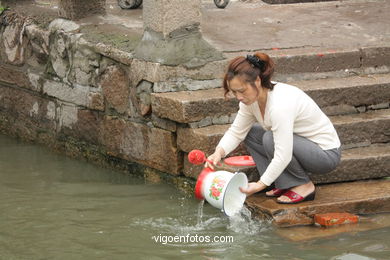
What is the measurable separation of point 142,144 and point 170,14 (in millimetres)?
1017

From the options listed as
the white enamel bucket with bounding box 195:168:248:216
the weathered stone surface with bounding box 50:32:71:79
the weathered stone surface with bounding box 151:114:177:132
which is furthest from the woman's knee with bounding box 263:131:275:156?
the weathered stone surface with bounding box 50:32:71:79

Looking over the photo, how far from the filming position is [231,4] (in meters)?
8.84

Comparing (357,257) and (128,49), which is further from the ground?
(128,49)

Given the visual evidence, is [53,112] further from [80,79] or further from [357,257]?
[357,257]

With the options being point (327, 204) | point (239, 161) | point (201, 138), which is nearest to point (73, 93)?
point (201, 138)

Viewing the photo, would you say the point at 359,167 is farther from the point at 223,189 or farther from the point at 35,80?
the point at 35,80

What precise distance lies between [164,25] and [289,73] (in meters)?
1.05

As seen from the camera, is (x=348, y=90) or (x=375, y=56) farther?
(x=375, y=56)

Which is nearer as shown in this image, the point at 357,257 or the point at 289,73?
the point at 357,257

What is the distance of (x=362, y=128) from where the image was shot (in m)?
6.46

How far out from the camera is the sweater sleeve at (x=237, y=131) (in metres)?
5.80

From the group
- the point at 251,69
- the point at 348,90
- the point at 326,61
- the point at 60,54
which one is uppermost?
the point at 251,69

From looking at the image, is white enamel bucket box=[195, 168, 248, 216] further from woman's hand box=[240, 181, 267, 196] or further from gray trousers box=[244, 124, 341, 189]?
gray trousers box=[244, 124, 341, 189]

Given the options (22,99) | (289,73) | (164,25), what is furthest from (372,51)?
(22,99)
